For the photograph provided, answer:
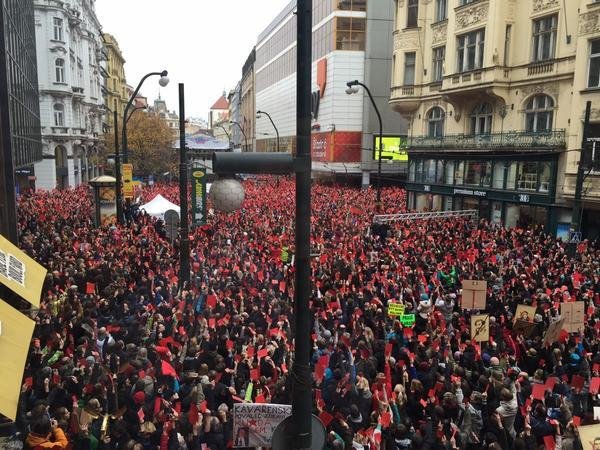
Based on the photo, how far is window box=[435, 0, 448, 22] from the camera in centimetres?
3328

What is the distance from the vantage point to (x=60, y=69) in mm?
46812

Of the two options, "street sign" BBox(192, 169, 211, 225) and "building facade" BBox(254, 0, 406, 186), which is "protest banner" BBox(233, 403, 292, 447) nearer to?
"street sign" BBox(192, 169, 211, 225)

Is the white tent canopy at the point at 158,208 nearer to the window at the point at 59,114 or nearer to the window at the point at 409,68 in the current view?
the window at the point at 409,68

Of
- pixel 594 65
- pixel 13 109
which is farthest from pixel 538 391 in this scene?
pixel 13 109

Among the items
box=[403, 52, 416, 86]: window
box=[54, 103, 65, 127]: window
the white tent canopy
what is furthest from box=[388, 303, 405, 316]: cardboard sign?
box=[54, 103, 65, 127]: window

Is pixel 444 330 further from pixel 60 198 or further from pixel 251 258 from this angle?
pixel 60 198

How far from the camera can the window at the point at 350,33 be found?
51.4m

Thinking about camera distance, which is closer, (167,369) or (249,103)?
(167,369)

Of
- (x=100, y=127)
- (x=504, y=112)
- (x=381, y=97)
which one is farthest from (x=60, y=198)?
(x=100, y=127)

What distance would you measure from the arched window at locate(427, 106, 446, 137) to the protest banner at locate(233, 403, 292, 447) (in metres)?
31.0

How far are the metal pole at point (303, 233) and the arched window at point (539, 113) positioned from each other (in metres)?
25.4

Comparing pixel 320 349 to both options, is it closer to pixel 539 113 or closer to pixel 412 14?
pixel 539 113

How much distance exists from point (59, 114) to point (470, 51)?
35.4 meters

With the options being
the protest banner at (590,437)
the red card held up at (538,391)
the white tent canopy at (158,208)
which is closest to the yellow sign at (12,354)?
the protest banner at (590,437)
